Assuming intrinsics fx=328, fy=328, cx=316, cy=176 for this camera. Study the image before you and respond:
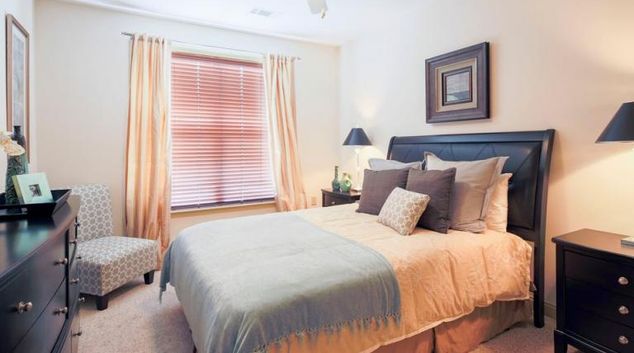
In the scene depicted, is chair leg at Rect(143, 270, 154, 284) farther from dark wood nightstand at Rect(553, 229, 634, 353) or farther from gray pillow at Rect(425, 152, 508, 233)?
dark wood nightstand at Rect(553, 229, 634, 353)

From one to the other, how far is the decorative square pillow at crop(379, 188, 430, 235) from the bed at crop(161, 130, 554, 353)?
2.7 inches

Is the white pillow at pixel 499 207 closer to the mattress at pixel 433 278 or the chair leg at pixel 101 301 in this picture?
the mattress at pixel 433 278

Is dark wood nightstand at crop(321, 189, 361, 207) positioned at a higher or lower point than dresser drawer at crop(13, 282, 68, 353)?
higher

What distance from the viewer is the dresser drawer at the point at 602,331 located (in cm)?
164

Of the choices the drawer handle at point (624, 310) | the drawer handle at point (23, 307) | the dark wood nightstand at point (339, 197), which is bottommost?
the drawer handle at point (624, 310)

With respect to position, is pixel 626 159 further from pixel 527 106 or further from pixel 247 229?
pixel 247 229

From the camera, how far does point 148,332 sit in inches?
90.5

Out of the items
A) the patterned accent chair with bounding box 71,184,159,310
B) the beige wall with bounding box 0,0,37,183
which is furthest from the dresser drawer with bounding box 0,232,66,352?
the patterned accent chair with bounding box 71,184,159,310

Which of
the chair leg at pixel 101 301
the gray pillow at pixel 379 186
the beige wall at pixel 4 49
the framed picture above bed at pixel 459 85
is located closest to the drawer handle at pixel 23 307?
the beige wall at pixel 4 49

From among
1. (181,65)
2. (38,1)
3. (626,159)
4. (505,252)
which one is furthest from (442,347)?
(38,1)

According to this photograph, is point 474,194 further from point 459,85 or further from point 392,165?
point 459,85

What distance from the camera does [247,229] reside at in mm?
2365

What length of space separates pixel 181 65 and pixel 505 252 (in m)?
3.56

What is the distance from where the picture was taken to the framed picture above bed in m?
2.73
